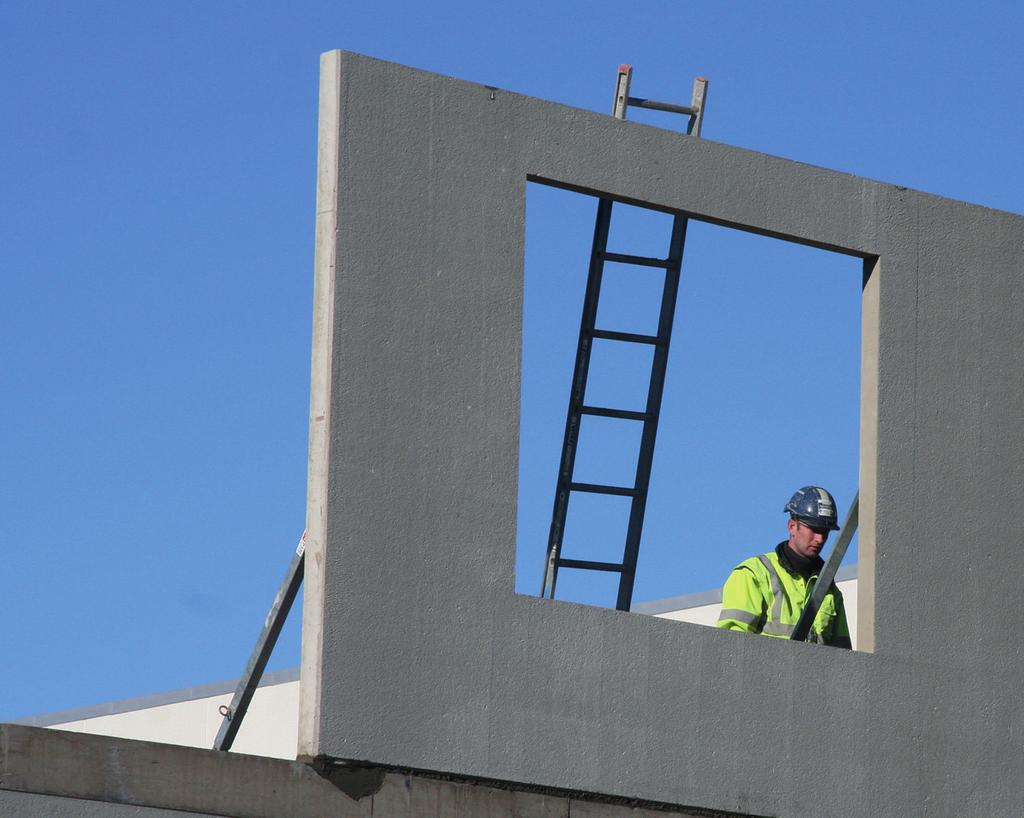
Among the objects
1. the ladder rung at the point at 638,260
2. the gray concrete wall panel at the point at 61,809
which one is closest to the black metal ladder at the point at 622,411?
the ladder rung at the point at 638,260

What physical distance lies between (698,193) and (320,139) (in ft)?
5.89

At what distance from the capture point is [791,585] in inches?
352

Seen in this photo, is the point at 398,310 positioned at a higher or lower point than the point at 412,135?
lower

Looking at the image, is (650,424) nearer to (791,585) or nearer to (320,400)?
(791,585)

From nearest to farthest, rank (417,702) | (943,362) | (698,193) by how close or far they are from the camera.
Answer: (417,702), (698,193), (943,362)

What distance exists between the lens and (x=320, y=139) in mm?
7500

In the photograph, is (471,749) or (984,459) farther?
(984,459)

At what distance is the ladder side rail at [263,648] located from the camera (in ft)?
25.5

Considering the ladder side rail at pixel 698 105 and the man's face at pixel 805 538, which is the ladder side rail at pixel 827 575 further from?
the ladder side rail at pixel 698 105

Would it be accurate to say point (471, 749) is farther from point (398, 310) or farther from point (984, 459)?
point (984, 459)

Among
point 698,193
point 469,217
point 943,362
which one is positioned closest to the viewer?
point 469,217

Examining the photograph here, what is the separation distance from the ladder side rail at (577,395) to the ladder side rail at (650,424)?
35 cm

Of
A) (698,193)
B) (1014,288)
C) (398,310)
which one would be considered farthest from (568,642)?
(1014,288)

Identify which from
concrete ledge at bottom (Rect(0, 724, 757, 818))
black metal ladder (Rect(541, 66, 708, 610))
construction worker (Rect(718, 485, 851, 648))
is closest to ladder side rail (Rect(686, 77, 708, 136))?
black metal ladder (Rect(541, 66, 708, 610))
